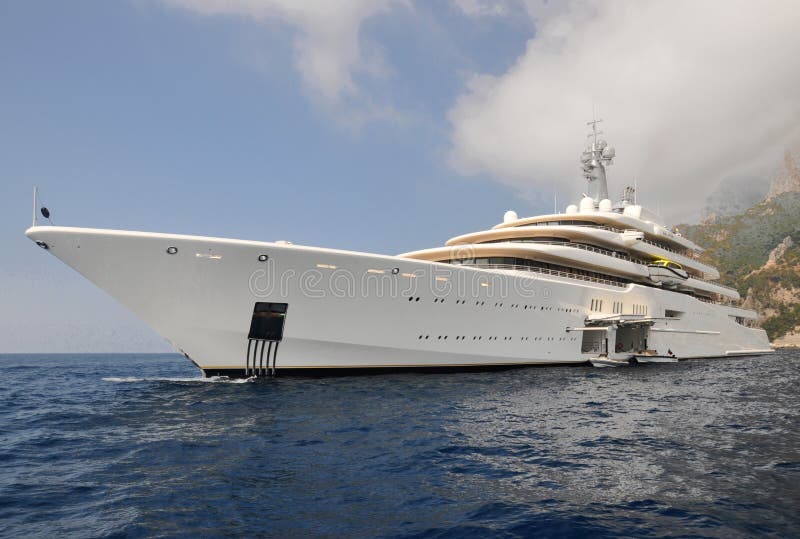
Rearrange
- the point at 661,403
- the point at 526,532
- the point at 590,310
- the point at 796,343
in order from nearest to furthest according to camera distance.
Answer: the point at 526,532 → the point at 661,403 → the point at 590,310 → the point at 796,343

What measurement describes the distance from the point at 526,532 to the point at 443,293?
1238cm

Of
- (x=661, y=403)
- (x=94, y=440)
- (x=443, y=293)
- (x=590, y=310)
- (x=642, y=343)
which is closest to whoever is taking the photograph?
(x=94, y=440)

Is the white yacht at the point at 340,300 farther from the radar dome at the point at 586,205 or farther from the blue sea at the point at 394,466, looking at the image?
the radar dome at the point at 586,205

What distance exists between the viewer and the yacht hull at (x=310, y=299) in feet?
43.7

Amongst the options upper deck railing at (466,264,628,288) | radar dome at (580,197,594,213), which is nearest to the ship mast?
radar dome at (580,197,594,213)

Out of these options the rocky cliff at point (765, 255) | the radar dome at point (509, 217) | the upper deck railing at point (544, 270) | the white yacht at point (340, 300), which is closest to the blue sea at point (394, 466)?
the white yacht at point (340, 300)

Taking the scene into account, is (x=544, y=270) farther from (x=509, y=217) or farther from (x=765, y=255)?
(x=765, y=255)

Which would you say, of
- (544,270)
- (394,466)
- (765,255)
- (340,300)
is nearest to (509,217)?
(544,270)

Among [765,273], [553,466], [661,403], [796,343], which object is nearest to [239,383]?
[553,466]

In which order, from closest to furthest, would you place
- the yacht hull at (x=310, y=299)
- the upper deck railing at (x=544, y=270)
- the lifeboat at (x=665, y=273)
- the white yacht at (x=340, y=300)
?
the yacht hull at (x=310, y=299)
the white yacht at (x=340, y=300)
the upper deck railing at (x=544, y=270)
the lifeboat at (x=665, y=273)

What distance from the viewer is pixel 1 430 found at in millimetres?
9367

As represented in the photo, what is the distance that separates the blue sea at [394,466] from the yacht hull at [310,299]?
2.47 m

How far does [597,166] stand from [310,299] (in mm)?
29464

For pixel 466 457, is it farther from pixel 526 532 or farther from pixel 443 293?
pixel 443 293
